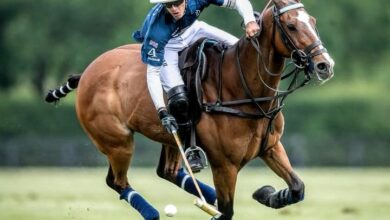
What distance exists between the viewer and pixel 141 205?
11.2 meters

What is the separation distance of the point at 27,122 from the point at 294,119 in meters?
8.45

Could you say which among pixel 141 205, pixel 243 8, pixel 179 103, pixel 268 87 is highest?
pixel 243 8

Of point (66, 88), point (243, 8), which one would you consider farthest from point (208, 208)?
point (66, 88)

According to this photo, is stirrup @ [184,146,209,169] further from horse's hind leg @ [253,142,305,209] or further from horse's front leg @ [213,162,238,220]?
horse's hind leg @ [253,142,305,209]

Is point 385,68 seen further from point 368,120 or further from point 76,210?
point 76,210

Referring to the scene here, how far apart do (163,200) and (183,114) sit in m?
7.73

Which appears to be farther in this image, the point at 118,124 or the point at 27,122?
the point at 27,122

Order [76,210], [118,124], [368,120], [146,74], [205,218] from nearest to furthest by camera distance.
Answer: [146,74] < [118,124] < [205,218] < [76,210] < [368,120]

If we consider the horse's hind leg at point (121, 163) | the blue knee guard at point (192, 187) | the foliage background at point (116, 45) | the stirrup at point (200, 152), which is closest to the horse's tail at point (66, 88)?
the horse's hind leg at point (121, 163)

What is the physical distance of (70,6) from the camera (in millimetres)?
44156

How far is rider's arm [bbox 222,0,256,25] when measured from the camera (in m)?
9.82

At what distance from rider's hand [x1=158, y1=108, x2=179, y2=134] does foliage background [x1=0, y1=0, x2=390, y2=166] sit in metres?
21.8

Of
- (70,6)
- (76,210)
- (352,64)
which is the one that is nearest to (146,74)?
(76,210)

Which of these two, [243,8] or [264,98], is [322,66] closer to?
[264,98]
